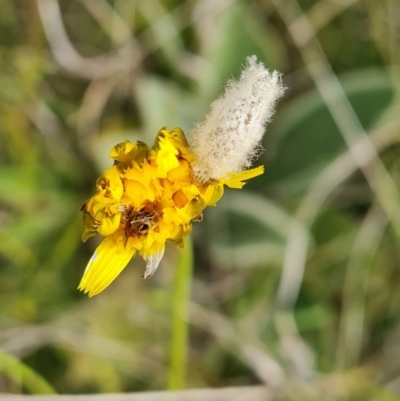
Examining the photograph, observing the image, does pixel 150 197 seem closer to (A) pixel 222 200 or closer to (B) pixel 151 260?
(B) pixel 151 260

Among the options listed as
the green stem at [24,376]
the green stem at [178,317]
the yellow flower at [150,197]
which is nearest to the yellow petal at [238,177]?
the yellow flower at [150,197]

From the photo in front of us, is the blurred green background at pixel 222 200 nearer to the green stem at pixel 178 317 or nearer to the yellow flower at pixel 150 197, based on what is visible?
the green stem at pixel 178 317

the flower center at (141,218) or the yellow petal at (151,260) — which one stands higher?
the flower center at (141,218)

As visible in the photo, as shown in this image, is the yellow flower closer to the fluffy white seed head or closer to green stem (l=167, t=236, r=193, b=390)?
the fluffy white seed head

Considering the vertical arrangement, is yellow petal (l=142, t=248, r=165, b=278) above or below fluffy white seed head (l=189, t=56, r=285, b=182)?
below

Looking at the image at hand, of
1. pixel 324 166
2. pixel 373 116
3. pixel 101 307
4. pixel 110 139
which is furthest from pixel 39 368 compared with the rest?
pixel 373 116

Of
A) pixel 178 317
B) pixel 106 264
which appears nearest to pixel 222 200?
pixel 178 317

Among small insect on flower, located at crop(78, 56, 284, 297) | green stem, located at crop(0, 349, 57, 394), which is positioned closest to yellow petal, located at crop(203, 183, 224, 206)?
small insect on flower, located at crop(78, 56, 284, 297)

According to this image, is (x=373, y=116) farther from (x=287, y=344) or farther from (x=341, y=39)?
(x=287, y=344)

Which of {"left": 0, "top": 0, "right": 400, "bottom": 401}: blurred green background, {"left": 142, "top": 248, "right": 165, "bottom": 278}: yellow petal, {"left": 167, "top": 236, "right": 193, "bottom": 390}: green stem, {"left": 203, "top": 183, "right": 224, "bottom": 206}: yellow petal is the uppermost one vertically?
{"left": 0, "top": 0, "right": 400, "bottom": 401}: blurred green background
